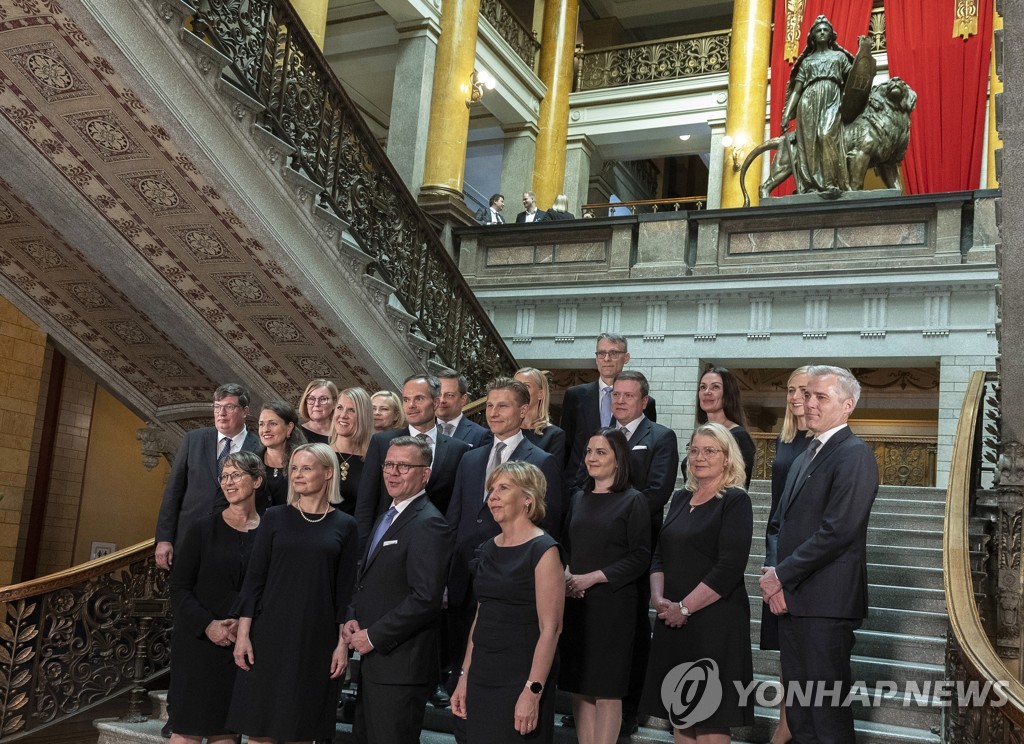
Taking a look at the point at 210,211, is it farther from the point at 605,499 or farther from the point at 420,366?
the point at 605,499

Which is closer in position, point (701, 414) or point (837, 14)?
point (701, 414)

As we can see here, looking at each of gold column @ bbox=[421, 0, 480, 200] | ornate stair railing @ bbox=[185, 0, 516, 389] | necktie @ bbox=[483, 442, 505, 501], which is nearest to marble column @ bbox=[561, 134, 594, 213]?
gold column @ bbox=[421, 0, 480, 200]

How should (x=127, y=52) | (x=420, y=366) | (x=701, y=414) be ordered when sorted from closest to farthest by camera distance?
(x=127, y=52) → (x=420, y=366) → (x=701, y=414)

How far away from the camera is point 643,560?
11.4ft

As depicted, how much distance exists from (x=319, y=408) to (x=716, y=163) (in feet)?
38.2

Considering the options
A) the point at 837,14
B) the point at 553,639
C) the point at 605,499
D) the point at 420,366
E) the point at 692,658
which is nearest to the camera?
the point at 553,639

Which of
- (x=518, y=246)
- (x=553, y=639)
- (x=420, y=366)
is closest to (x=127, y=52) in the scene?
(x=420, y=366)

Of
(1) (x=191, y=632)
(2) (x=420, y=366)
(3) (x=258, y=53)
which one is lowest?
(1) (x=191, y=632)

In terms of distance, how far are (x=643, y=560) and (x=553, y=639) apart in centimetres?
55

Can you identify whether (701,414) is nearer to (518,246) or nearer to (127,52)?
(518,246)

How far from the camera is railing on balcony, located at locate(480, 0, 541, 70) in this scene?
13852 millimetres

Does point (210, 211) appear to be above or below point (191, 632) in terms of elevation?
above

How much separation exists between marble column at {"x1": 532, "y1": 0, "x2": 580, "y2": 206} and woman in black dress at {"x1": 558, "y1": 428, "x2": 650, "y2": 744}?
11772mm

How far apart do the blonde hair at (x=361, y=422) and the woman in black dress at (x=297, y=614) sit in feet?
2.13
